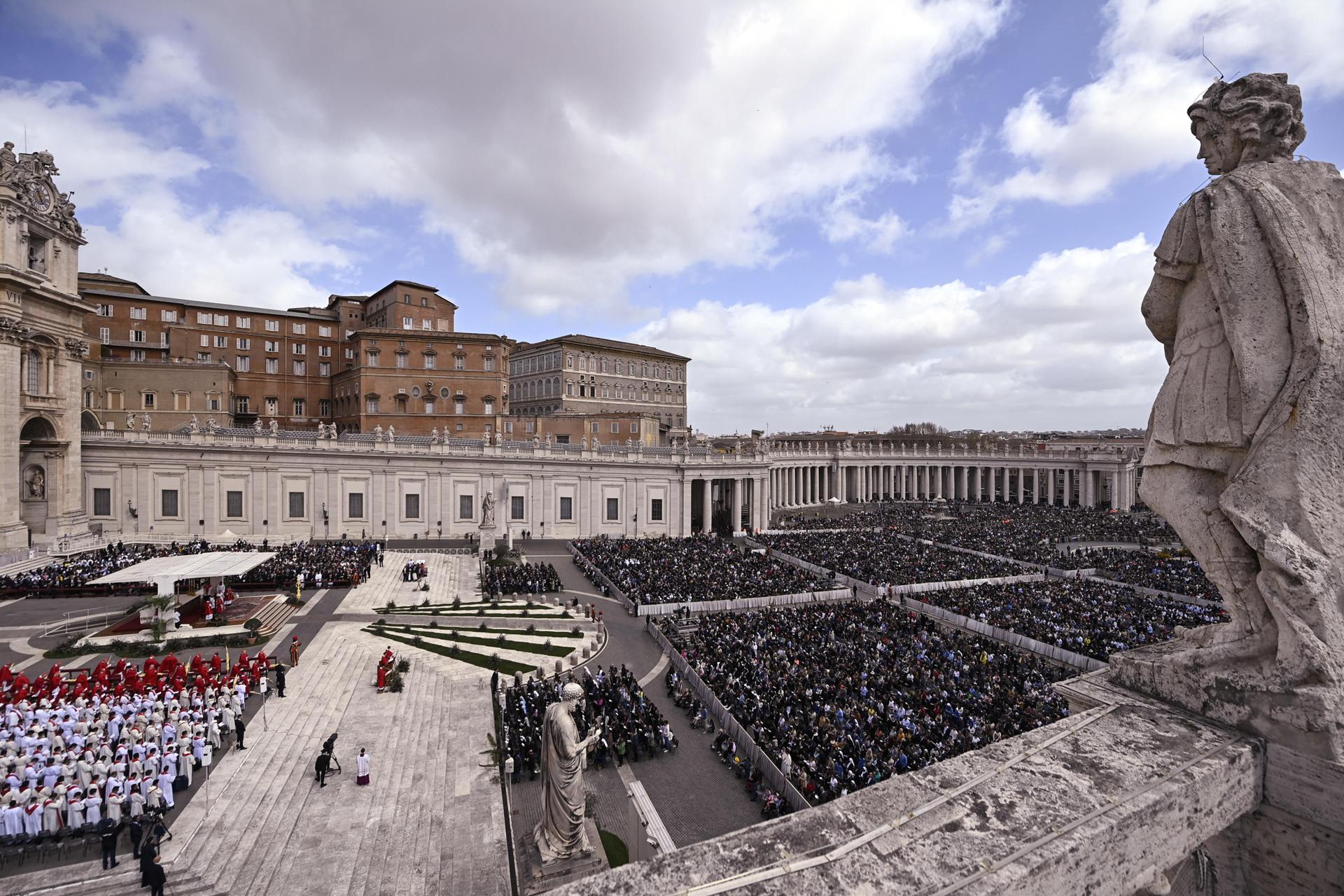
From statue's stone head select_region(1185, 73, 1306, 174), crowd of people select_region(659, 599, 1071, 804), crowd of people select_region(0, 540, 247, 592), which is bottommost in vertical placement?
crowd of people select_region(659, 599, 1071, 804)

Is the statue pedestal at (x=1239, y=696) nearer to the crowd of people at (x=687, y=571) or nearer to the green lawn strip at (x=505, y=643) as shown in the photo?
the green lawn strip at (x=505, y=643)

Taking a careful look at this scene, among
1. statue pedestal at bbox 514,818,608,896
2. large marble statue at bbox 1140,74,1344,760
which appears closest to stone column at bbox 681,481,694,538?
statue pedestal at bbox 514,818,608,896

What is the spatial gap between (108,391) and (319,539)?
985 inches

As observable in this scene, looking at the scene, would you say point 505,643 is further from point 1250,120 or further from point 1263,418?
point 1250,120

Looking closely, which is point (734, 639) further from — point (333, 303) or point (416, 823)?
point (333, 303)

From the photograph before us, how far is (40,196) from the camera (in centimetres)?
3769

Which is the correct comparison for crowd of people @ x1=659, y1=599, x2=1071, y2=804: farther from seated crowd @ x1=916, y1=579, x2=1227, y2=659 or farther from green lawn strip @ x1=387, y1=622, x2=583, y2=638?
green lawn strip @ x1=387, y1=622, x2=583, y2=638

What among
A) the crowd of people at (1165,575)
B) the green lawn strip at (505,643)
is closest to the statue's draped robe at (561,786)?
the green lawn strip at (505,643)

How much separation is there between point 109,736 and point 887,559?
120ft

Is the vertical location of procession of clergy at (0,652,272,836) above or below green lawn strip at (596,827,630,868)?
above

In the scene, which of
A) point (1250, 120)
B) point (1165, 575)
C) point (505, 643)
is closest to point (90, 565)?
point (505, 643)

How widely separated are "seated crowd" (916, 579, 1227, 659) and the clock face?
54.9 metres

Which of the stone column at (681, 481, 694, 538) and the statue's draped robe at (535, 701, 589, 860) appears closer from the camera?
the statue's draped robe at (535, 701, 589, 860)

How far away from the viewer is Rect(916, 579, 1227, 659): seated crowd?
2394cm
